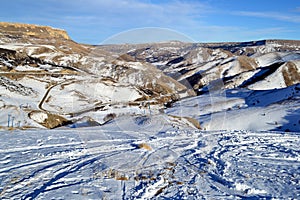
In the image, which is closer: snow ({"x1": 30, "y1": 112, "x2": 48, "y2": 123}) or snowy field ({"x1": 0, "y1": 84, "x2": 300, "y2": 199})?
snowy field ({"x1": 0, "y1": 84, "x2": 300, "y2": 199})

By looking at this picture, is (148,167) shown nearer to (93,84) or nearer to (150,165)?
(150,165)

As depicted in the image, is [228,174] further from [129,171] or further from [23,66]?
[23,66]

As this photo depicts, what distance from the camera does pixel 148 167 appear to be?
10727mm

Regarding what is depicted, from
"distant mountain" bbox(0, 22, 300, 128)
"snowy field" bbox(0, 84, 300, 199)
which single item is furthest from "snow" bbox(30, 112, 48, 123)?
"snowy field" bbox(0, 84, 300, 199)

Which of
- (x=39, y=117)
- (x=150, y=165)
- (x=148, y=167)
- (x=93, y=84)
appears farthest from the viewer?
(x=93, y=84)

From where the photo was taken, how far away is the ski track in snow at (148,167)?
848 centimetres

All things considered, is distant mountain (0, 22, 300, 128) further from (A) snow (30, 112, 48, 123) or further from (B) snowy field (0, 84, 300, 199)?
(B) snowy field (0, 84, 300, 199)

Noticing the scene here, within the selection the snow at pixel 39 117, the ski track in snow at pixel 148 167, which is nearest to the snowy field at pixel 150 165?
the ski track in snow at pixel 148 167

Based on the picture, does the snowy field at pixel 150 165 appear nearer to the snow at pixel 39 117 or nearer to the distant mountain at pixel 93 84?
the distant mountain at pixel 93 84

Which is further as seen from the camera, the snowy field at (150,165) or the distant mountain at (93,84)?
the distant mountain at (93,84)

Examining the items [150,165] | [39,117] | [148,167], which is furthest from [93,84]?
[148,167]

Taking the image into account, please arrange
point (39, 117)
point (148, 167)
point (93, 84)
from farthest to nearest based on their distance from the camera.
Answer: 1. point (93, 84)
2. point (39, 117)
3. point (148, 167)

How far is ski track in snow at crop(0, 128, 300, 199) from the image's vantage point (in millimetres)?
8475

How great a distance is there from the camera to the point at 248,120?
102 feet
